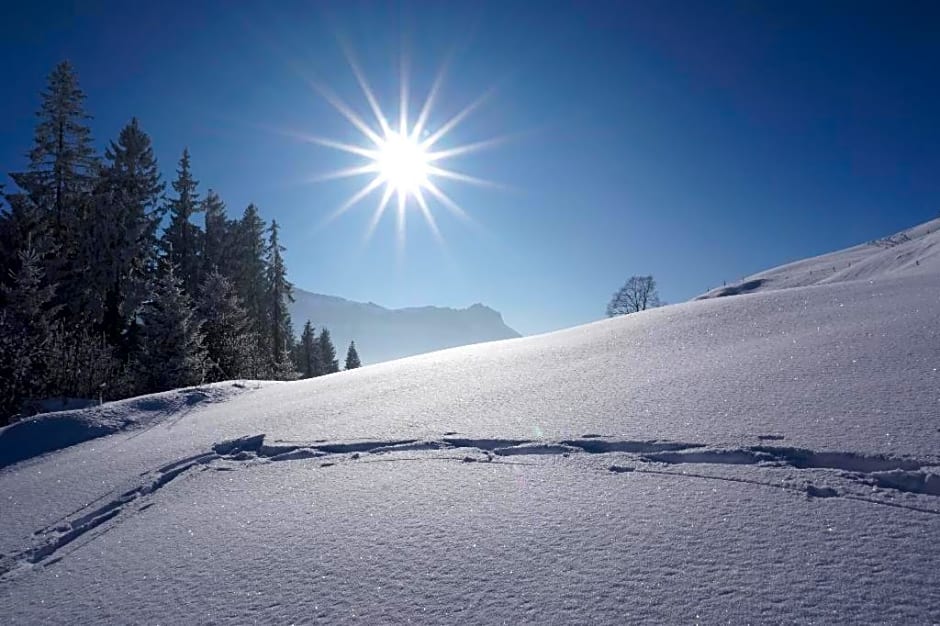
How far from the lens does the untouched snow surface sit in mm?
1434

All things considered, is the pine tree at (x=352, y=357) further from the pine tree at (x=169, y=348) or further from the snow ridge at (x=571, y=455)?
the snow ridge at (x=571, y=455)

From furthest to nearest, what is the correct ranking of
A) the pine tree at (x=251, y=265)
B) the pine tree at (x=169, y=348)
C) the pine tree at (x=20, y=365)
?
the pine tree at (x=251, y=265) < the pine tree at (x=169, y=348) < the pine tree at (x=20, y=365)

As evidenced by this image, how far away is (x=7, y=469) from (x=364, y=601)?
13.5 feet

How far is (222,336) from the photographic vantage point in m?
16.5

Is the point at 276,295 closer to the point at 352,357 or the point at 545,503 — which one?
the point at 352,357

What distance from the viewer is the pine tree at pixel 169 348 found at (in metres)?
12.4

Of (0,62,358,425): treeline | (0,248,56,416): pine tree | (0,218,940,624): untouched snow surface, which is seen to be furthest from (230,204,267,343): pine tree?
(0,218,940,624): untouched snow surface

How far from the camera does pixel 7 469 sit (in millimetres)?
3740

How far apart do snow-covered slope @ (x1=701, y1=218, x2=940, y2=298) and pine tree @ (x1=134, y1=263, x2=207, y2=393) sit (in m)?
16.6

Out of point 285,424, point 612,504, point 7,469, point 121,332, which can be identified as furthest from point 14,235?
point 612,504

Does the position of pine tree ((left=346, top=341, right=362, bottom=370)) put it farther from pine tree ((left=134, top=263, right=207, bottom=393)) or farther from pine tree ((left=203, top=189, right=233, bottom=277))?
pine tree ((left=134, top=263, right=207, bottom=393))

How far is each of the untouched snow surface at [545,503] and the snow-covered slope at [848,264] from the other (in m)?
10.6

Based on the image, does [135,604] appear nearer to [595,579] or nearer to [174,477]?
[174,477]

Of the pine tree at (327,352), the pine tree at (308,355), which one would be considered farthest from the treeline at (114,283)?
the pine tree at (327,352)
